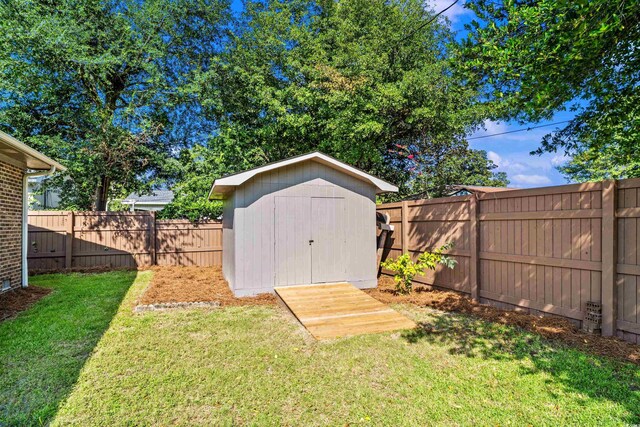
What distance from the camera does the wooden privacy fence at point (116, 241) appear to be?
934 cm

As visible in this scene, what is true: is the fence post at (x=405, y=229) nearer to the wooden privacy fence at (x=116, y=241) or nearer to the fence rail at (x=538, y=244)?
the fence rail at (x=538, y=244)

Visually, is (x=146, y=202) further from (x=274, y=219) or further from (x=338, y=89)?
(x=274, y=219)

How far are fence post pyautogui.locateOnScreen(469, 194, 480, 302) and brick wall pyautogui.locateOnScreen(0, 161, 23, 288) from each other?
872 centimetres

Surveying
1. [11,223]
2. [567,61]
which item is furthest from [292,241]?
[11,223]

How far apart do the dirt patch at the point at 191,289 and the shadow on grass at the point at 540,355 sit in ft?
10.2

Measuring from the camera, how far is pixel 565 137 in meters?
6.91

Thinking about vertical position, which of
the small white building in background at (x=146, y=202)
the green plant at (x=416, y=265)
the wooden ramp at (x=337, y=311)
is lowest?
the wooden ramp at (x=337, y=311)

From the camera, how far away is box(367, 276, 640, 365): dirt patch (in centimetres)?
372

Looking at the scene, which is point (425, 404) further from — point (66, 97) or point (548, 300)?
point (66, 97)

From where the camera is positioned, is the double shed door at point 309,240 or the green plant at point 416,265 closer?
the green plant at point 416,265

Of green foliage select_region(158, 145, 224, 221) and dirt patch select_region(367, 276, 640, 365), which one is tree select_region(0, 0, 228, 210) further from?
dirt patch select_region(367, 276, 640, 365)

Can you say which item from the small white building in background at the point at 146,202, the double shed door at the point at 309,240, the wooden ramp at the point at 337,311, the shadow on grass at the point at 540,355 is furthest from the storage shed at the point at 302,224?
the small white building in background at the point at 146,202

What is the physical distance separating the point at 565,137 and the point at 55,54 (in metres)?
14.6

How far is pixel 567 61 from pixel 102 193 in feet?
47.1
